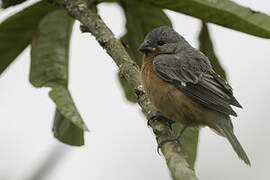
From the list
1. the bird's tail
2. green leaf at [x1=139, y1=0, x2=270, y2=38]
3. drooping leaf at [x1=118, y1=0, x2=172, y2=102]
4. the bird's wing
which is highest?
green leaf at [x1=139, y1=0, x2=270, y2=38]

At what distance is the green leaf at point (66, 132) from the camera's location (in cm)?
376

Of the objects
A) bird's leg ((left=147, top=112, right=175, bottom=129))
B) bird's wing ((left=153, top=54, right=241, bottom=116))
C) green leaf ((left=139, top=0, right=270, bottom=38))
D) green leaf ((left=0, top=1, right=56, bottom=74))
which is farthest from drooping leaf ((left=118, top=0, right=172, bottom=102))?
bird's leg ((left=147, top=112, right=175, bottom=129))

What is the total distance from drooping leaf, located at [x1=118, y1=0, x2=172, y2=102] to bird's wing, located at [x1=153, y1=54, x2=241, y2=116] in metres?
0.26

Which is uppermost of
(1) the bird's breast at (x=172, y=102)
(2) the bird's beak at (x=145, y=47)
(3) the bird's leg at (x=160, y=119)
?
(2) the bird's beak at (x=145, y=47)

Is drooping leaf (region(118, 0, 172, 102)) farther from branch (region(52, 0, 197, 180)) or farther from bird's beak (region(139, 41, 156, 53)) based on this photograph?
branch (region(52, 0, 197, 180))

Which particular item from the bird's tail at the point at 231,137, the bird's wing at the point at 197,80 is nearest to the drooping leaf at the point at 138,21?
the bird's wing at the point at 197,80

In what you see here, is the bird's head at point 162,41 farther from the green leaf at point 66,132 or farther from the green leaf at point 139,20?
the green leaf at point 66,132

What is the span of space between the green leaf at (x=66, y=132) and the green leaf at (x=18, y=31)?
0.65 metres

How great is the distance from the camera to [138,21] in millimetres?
4445

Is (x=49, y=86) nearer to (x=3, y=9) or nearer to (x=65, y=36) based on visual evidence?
(x=65, y=36)

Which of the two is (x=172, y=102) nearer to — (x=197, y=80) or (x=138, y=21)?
(x=197, y=80)

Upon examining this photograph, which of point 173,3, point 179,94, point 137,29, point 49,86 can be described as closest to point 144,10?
point 137,29

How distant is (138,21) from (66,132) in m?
1.22

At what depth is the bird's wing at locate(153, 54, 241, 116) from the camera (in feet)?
13.6
